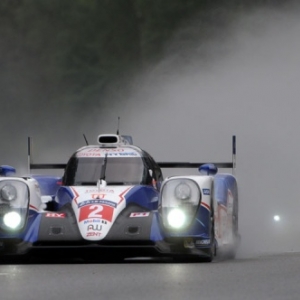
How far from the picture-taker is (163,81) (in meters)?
40.2

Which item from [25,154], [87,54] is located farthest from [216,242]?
[87,54]

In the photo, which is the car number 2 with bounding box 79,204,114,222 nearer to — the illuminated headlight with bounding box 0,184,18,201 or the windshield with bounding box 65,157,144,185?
the illuminated headlight with bounding box 0,184,18,201

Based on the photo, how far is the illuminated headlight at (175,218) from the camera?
17.7 m

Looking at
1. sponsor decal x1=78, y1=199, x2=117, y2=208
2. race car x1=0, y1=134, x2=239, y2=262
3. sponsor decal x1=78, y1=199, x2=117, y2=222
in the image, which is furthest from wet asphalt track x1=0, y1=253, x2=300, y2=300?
sponsor decal x1=78, y1=199, x2=117, y2=208

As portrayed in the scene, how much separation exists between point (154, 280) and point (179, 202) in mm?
3017

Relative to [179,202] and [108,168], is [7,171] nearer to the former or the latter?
[108,168]

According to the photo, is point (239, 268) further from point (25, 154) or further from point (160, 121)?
point (25, 154)

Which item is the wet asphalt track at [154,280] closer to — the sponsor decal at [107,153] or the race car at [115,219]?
the race car at [115,219]

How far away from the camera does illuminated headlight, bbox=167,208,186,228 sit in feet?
58.2

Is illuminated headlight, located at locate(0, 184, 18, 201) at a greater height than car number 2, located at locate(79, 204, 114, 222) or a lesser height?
greater

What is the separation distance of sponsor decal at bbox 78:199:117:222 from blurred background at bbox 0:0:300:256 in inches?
479

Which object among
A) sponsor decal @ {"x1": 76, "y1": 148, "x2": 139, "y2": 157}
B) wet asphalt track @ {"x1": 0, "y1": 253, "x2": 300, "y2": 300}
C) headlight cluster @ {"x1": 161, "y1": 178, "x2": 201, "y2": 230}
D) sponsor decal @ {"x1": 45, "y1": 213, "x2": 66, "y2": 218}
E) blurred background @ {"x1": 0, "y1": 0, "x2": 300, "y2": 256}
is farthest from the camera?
blurred background @ {"x1": 0, "y1": 0, "x2": 300, "y2": 256}

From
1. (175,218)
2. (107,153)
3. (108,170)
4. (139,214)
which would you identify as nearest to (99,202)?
(139,214)

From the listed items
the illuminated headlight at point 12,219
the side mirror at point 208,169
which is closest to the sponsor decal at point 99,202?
the illuminated headlight at point 12,219
